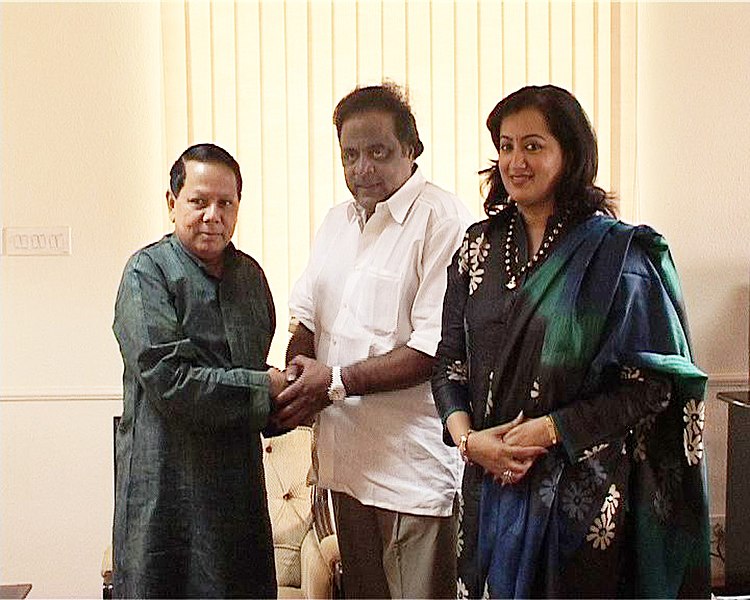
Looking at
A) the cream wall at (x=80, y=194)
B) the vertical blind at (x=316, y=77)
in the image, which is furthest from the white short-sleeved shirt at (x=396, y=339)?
the cream wall at (x=80, y=194)

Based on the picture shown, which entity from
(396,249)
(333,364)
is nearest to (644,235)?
(396,249)

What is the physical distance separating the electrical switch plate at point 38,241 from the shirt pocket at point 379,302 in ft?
4.81

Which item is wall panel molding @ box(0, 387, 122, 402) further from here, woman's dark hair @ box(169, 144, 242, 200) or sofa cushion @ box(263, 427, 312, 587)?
woman's dark hair @ box(169, 144, 242, 200)

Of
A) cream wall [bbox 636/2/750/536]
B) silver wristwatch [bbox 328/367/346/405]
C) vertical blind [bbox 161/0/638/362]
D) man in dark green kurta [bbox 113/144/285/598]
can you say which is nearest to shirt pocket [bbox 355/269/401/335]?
silver wristwatch [bbox 328/367/346/405]

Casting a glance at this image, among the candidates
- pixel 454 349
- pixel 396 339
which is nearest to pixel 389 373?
pixel 396 339

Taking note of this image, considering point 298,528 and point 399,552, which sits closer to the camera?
point 399,552

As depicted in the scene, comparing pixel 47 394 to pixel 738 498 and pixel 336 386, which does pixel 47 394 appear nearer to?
pixel 336 386

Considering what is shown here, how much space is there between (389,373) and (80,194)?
1.59 m

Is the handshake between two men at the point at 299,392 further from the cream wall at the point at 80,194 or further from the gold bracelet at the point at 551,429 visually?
the cream wall at the point at 80,194

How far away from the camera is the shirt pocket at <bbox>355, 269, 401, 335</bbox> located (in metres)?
2.24

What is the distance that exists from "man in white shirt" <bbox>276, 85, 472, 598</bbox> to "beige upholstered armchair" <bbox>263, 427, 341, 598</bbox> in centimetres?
27

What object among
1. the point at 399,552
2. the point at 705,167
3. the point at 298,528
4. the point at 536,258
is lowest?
the point at 298,528

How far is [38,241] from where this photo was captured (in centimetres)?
334

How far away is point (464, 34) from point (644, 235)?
165 centimetres
